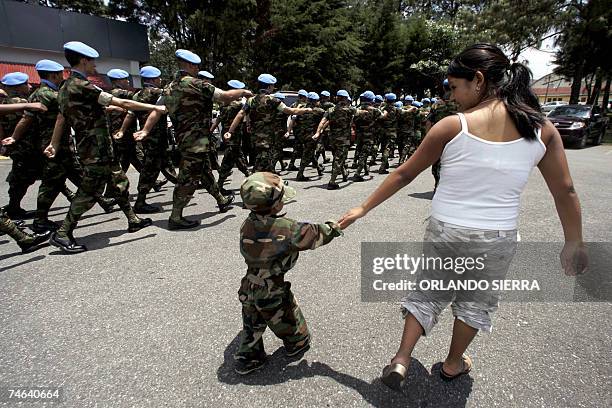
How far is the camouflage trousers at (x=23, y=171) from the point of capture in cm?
493

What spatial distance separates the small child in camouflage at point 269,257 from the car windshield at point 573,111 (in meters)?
17.2

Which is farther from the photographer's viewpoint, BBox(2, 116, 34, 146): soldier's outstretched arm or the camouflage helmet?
BBox(2, 116, 34, 146): soldier's outstretched arm

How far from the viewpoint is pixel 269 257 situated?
191 centimetres

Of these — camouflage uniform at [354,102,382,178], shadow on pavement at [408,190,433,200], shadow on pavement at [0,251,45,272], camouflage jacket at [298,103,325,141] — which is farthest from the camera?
camouflage jacket at [298,103,325,141]

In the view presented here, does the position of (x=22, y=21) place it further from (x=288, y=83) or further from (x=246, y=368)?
(x=246, y=368)

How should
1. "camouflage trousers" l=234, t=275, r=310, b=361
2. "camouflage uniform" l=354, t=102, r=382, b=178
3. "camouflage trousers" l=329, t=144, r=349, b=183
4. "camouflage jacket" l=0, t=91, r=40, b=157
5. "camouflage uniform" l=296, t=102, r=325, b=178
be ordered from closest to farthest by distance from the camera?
1. "camouflage trousers" l=234, t=275, r=310, b=361
2. "camouflage jacket" l=0, t=91, r=40, b=157
3. "camouflage trousers" l=329, t=144, r=349, b=183
4. "camouflage uniform" l=354, t=102, r=382, b=178
5. "camouflage uniform" l=296, t=102, r=325, b=178

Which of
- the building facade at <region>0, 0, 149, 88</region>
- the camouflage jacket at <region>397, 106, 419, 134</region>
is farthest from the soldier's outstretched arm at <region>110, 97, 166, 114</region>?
the building facade at <region>0, 0, 149, 88</region>

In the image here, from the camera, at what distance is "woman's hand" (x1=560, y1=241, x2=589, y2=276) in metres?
1.75

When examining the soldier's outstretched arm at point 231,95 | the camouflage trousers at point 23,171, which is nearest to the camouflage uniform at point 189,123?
the soldier's outstretched arm at point 231,95

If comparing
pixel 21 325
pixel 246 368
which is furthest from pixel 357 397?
pixel 21 325

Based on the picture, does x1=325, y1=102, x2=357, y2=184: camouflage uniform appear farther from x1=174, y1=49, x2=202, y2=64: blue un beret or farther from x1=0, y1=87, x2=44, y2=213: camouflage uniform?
x1=0, y1=87, x2=44, y2=213: camouflage uniform

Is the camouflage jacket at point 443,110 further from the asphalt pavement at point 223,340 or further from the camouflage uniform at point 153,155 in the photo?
the camouflage uniform at point 153,155

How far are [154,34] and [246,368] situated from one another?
18.5 metres

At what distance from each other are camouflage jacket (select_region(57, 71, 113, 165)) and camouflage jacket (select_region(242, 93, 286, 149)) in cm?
263
